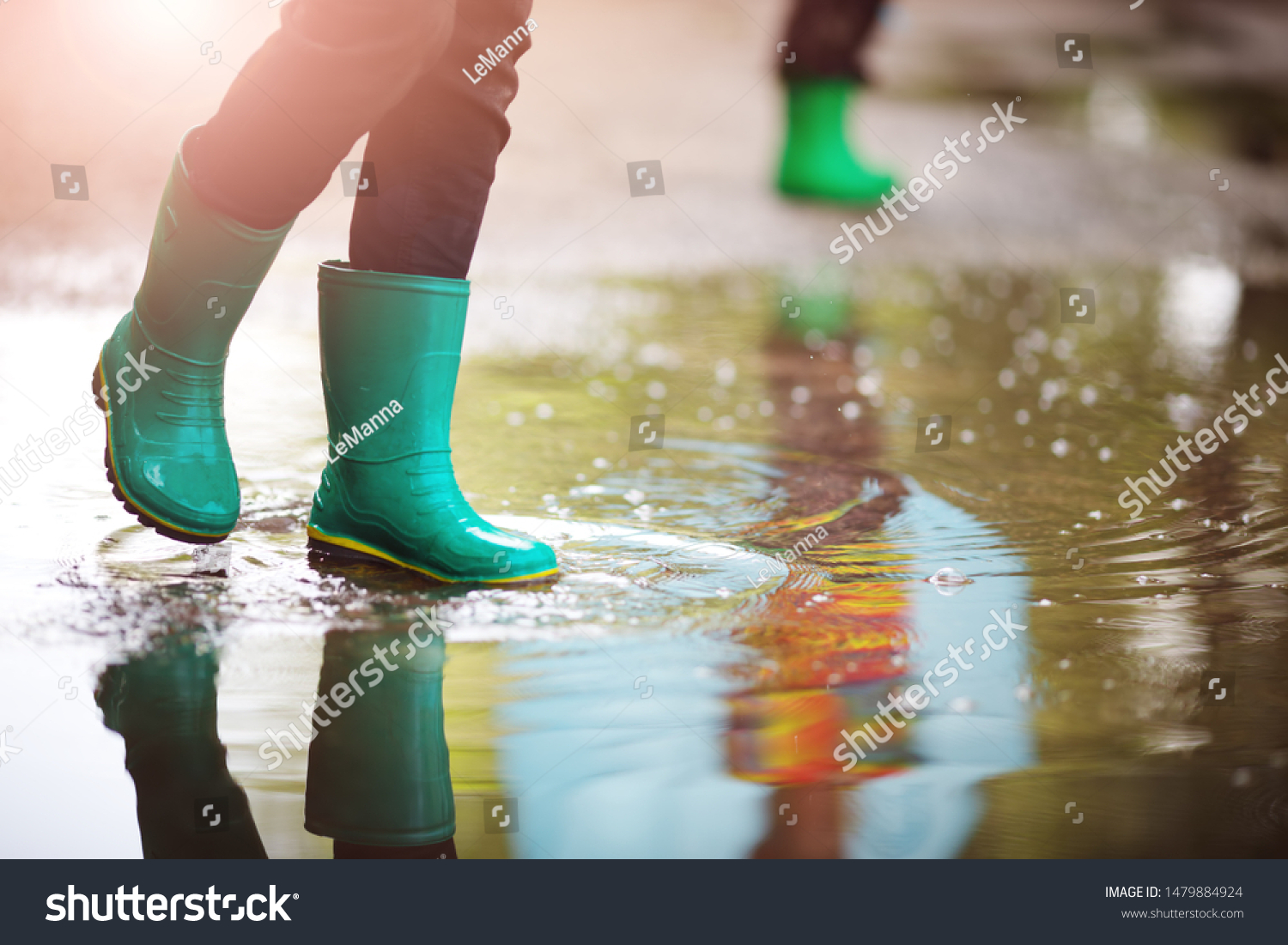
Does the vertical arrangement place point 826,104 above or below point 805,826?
above

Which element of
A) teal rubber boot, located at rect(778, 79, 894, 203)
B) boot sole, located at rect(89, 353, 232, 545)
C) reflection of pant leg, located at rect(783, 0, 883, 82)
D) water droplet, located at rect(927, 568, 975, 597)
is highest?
reflection of pant leg, located at rect(783, 0, 883, 82)

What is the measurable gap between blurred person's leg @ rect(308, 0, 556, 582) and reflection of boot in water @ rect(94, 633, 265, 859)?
326mm

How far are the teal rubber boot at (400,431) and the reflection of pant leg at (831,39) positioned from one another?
4.66 metres

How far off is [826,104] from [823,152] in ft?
0.73

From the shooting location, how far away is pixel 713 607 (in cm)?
154

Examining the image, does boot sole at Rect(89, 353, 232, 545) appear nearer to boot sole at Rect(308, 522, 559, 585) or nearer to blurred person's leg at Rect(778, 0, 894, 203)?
boot sole at Rect(308, 522, 559, 585)

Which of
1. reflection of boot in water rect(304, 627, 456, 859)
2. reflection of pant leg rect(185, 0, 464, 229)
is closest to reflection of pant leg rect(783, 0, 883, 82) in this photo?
reflection of pant leg rect(185, 0, 464, 229)

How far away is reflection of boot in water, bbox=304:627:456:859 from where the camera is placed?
1.05 metres

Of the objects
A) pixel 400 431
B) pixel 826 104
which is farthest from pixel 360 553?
pixel 826 104

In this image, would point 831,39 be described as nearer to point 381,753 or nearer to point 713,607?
point 713,607

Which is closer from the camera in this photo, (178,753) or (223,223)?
(178,753)

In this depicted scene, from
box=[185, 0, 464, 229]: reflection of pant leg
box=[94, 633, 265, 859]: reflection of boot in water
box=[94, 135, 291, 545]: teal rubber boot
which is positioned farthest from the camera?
box=[94, 135, 291, 545]: teal rubber boot

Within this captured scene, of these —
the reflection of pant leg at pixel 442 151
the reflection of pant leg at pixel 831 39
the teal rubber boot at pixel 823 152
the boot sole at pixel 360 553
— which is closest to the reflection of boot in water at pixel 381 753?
the boot sole at pixel 360 553

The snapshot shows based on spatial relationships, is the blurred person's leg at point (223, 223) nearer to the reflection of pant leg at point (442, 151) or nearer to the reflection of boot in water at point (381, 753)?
the reflection of pant leg at point (442, 151)
